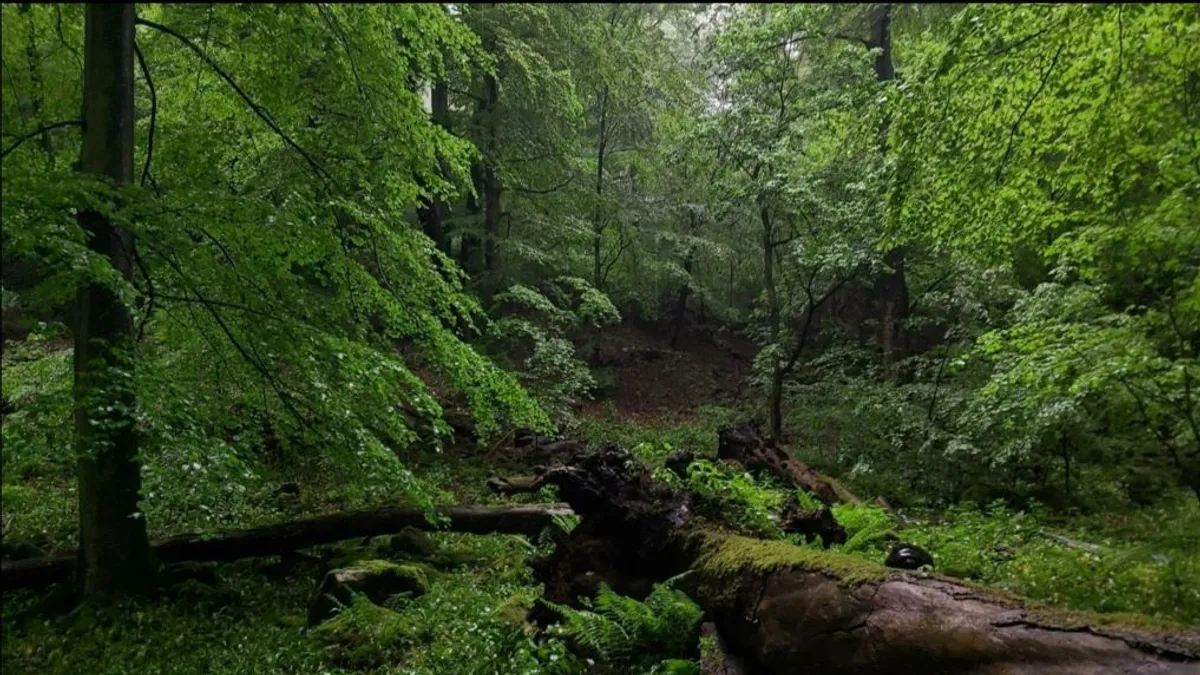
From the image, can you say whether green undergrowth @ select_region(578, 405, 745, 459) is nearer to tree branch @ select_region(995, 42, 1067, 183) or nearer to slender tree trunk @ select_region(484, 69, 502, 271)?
slender tree trunk @ select_region(484, 69, 502, 271)

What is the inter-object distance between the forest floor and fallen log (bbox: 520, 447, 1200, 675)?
2.05ft

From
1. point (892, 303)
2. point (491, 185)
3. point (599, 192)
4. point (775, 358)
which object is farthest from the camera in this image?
point (599, 192)

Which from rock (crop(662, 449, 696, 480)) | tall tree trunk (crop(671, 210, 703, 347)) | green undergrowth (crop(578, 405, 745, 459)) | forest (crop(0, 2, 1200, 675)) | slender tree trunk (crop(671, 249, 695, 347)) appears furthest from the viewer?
slender tree trunk (crop(671, 249, 695, 347))

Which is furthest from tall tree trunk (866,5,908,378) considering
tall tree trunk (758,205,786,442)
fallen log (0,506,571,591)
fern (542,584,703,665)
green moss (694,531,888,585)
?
fern (542,584,703,665)

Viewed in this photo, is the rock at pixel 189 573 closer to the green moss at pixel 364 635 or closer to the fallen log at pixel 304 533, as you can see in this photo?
the fallen log at pixel 304 533

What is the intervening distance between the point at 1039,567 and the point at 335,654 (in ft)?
16.9

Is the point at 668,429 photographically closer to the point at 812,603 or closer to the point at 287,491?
the point at 287,491

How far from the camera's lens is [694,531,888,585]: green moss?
134 inches

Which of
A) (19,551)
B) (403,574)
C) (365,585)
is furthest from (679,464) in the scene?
(19,551)

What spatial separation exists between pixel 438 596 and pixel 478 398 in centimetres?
202

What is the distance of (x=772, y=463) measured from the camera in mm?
9250

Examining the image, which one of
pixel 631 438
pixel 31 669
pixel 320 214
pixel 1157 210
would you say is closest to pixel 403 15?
pixel 320 214

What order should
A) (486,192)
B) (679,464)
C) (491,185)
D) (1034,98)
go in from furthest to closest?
1. (486,192)
2. (491,185)
3. (679,464)
4. (1034,98)

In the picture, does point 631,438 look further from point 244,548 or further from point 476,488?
point 244,548
